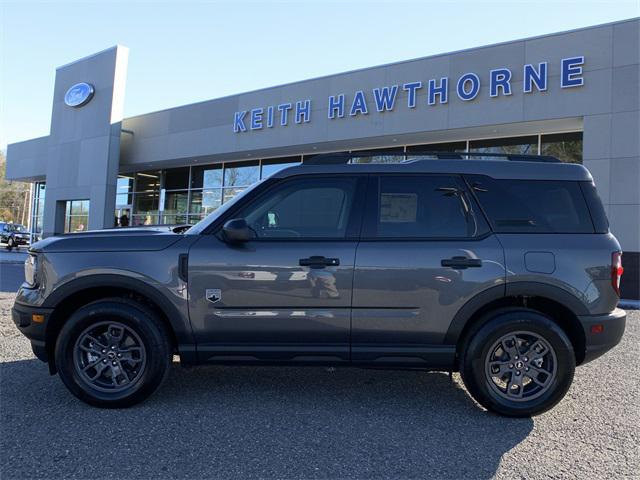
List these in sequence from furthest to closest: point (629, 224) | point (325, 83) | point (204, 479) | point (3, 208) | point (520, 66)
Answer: point (3, 208), point (325, 83), point (520, 66), point (629, 224), point (204, 479)

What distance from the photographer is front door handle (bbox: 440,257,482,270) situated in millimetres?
3674

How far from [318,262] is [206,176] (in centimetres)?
1808

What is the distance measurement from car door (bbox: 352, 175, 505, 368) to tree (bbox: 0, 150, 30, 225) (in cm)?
7932

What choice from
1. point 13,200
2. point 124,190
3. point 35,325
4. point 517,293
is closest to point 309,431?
point 517,293

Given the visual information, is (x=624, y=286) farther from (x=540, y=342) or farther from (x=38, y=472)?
(x=38, y=472)

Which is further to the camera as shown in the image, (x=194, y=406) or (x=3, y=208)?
(x=3, y=208)

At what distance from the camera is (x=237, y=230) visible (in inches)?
142

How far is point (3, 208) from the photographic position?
72.1m

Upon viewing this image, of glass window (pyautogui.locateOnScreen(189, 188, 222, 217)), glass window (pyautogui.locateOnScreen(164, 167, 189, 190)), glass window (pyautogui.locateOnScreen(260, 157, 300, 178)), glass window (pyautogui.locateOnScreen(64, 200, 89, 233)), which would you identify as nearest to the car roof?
glass window (pyautogui.locateOnScreen(260, 157, 300, 178))

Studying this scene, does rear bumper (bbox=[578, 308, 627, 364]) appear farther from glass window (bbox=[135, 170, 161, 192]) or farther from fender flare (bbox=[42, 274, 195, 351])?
glass window (bbox=[135, 170, 161, 192])

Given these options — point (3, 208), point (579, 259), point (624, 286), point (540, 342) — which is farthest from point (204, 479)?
point (3, 208)

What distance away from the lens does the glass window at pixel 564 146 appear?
12.8m

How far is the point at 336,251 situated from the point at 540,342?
5.69ft

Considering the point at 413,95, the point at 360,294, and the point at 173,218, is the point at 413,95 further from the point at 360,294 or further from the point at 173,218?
the point at 173,218
